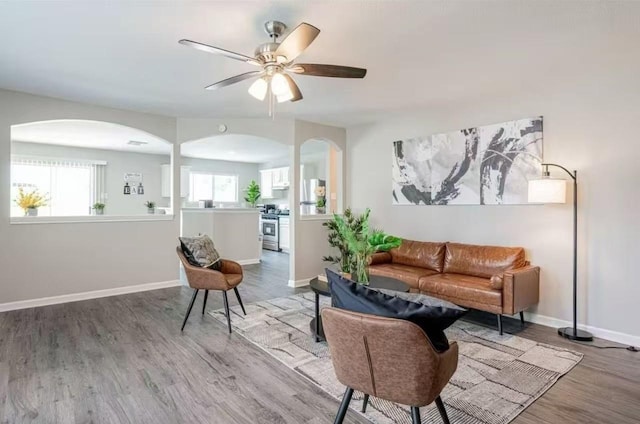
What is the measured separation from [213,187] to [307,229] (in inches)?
209

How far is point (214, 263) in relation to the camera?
362 cm

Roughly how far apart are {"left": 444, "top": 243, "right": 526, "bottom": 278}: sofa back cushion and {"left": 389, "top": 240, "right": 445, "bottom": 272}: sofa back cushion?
3.7 inches

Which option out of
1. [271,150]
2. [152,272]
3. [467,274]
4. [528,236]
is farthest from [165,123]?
[528,236]

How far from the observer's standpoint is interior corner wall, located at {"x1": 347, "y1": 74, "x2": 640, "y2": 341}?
3172 millimetres

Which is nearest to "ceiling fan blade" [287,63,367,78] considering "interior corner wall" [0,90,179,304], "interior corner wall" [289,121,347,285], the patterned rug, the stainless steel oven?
the patterned rug

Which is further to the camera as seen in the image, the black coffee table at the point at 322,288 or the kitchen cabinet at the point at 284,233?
the kitchen cabinet at the point at 284,233

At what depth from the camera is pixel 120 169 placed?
8.37 m

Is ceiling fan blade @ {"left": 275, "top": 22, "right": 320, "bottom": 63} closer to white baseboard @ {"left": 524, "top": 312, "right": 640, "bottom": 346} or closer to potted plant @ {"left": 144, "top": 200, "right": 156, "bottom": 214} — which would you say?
white baseboard @ {"left": 524, "top": 312, "right": 640, "bottom": 346}

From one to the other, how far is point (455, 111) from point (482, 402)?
3410 mm

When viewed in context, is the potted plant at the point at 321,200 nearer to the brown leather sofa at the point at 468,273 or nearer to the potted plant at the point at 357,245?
the brown leather sofa at the point at 468,273

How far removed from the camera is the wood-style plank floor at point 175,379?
2.11 metres

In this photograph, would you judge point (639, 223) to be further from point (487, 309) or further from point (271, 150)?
point (271, 150)

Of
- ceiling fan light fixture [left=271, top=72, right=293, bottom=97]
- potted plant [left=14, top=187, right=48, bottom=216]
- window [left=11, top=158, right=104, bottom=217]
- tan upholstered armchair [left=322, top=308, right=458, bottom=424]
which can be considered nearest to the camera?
tan upholstered armchair [left=322, top=308, right=458, bottom=424]

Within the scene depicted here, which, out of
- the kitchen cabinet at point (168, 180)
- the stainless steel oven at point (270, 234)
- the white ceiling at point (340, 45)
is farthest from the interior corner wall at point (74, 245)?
the kitchen cabinet at point (168, 180)
